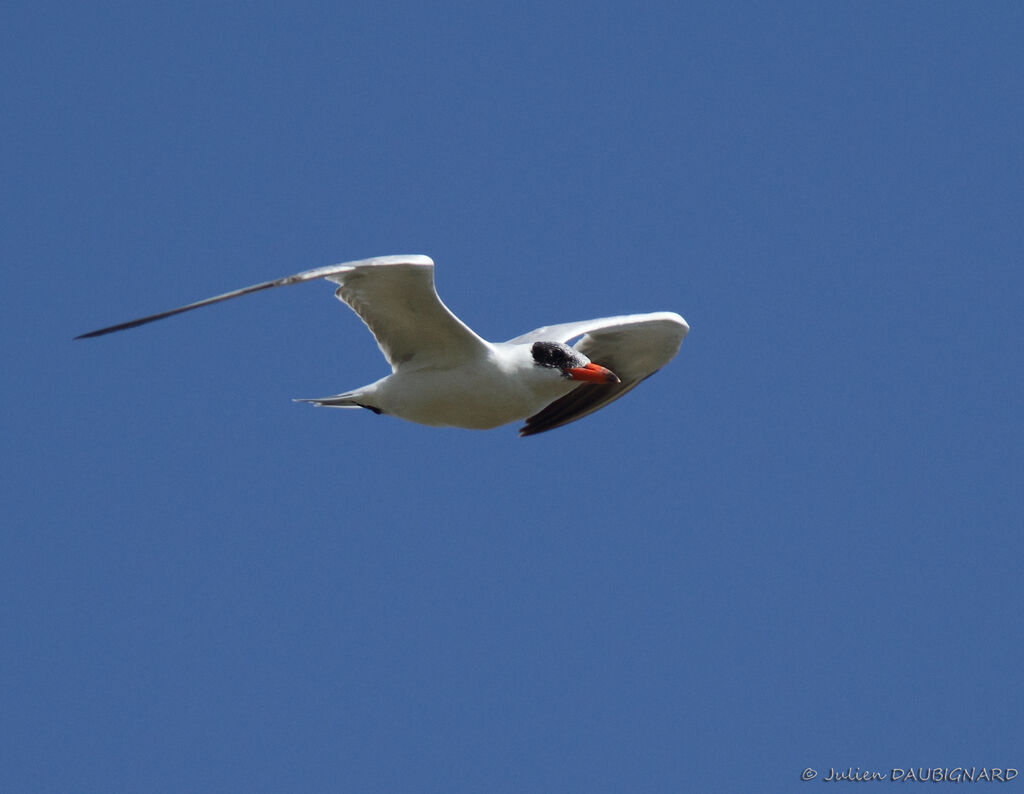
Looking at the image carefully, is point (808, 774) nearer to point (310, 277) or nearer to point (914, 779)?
point (914, 779)

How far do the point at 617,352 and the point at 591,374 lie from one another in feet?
6.83

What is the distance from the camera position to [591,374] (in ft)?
31.9

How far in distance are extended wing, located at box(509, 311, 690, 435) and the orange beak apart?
1298 mm

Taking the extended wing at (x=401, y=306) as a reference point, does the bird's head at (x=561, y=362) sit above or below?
below

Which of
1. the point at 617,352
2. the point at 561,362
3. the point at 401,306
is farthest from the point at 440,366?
the point at 617,352

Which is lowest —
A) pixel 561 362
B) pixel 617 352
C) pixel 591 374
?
pixel 591 374

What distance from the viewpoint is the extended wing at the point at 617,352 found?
36.6 ft

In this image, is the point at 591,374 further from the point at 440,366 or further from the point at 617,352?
the point at 617,352

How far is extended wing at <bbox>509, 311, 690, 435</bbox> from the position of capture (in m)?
11.2

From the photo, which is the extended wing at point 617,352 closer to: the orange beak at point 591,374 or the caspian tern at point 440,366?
the caspian tern at point 440,366

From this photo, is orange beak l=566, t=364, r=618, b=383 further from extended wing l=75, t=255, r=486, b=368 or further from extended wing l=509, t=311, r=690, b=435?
extended wing l=509, t=311, r=690, b=435

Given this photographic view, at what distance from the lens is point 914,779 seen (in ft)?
30.7

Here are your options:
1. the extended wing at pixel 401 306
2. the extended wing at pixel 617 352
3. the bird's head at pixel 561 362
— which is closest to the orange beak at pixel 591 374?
the bird's head at pixel 561 362

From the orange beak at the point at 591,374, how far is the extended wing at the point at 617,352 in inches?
51.1
